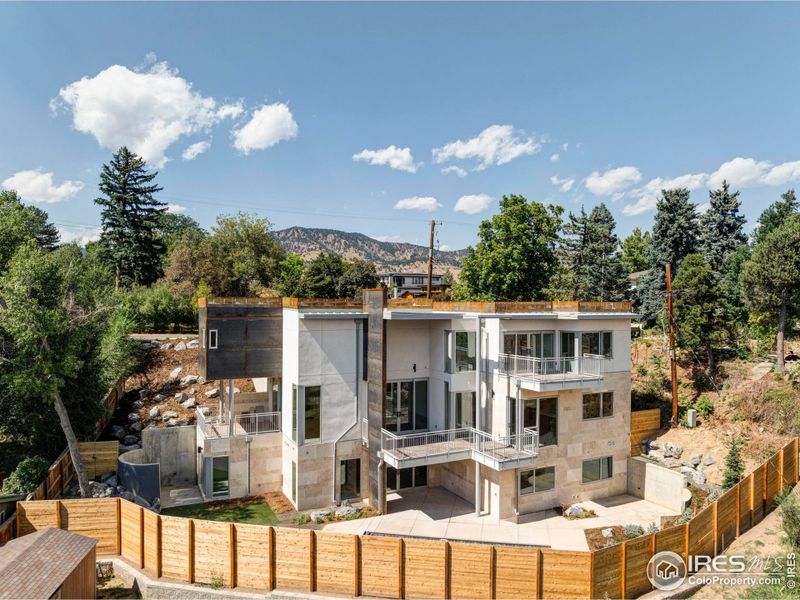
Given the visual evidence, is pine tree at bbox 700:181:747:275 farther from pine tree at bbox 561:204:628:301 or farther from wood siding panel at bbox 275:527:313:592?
wood siding panel at bbox 275:527:313:592

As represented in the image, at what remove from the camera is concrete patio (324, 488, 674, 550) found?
1445cm

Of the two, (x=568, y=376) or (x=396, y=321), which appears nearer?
(x=568, y=376)

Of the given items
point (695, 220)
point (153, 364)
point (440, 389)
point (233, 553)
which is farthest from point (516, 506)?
point (695, 220)

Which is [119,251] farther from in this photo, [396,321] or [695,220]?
[695,220]

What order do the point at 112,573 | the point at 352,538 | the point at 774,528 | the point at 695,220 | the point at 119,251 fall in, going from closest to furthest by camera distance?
the point at 352,538, the point at 112,573, the point at 774,528, the point at 695,220, the point at 119,251

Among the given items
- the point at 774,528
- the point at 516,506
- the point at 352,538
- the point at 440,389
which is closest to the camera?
the point at 352,538

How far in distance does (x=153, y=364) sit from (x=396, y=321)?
54.4ft

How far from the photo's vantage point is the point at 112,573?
12.1 meters

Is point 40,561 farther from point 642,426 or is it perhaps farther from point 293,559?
point 642,426

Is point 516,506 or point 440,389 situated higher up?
point 440,389

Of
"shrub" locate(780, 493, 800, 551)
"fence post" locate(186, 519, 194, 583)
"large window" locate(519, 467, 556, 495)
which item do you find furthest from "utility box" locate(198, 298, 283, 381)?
"shrub" locate(780, 493, 800, 551)

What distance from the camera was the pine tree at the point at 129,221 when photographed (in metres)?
42.5

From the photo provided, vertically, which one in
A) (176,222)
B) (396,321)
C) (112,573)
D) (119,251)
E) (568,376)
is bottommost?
(112,573)

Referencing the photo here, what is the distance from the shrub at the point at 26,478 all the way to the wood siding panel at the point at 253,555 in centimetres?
880
